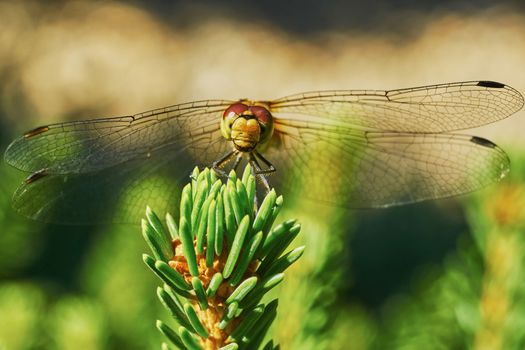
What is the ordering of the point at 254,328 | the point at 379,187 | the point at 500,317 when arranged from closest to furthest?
the point at 254,328
the point at 500,317
the point at 379,187

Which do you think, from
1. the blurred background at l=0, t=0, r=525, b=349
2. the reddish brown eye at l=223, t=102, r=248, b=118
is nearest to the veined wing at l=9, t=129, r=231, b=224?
the blurred background at l=0, t=0, r=525, b=349

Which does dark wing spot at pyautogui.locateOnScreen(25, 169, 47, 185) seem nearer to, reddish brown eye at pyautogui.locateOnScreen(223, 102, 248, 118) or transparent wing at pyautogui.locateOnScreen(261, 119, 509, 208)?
reddish brown eye at pyautogui.locateOnScreen(223, 102, 248, 118)

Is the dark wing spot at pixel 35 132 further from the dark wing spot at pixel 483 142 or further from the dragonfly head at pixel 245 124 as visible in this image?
the dark wing spot at pixel 483 142

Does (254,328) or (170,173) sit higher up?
(170,173)

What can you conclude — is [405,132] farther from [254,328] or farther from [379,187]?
[254,328]

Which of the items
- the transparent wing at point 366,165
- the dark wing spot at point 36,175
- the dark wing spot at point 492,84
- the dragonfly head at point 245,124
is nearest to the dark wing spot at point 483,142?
the transparent wing at point 366,165

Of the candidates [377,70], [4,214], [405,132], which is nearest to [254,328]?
[405,132]
